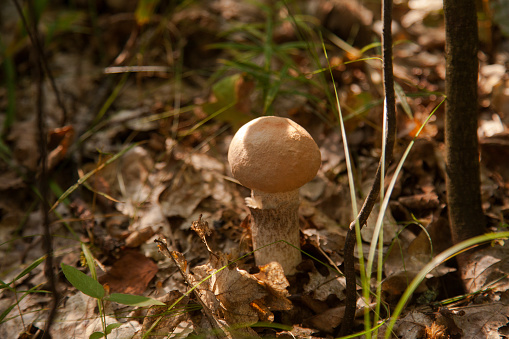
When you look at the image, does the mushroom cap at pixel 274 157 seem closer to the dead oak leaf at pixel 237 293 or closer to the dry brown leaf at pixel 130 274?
the dead oak leaf at pixel 237 293

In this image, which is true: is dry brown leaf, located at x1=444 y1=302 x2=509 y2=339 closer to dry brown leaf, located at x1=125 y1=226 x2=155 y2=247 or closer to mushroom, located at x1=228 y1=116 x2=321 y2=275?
mushroom, located at x1=228 y1=116 x2=321 y2=275

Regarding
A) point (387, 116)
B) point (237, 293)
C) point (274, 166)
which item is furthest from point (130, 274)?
point (387, 116)

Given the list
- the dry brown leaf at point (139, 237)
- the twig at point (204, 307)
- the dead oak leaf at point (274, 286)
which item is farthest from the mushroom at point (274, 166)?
the dry brown leaf at point (139, 237)

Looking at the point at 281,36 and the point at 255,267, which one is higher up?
the point at 281,36

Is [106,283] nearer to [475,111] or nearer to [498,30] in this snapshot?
[475,111]

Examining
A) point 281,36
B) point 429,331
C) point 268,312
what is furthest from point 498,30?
point 268,312

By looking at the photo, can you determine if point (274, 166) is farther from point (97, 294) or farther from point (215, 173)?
point (215, 173)
